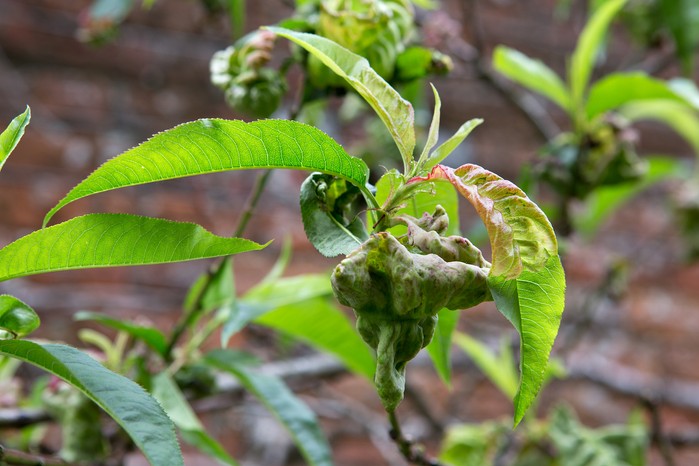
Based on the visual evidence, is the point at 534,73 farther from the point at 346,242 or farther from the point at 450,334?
the point at 346,242

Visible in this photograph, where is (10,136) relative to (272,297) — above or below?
above

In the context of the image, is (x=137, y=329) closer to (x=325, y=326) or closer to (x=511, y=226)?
(x=325, y=326)

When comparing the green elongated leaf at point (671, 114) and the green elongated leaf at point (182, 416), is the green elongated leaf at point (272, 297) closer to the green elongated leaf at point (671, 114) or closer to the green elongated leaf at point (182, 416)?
the green elongated leaf at point (182, 416)

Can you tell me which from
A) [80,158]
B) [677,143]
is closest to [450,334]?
[80,158]

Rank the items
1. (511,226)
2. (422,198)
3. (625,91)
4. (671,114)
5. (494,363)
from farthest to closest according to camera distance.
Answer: (671,114) → (494,363) → (625,91) → (422,198) → (511,226)

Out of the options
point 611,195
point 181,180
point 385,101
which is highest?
point 385,101

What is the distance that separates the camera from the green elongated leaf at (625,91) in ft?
3.15

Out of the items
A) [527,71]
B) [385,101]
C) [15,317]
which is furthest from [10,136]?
[527,71]

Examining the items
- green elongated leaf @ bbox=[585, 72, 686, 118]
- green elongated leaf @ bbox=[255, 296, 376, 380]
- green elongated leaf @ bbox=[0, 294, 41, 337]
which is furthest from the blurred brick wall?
green elongated leaf @ bbox=[0, 294, 41, 337]

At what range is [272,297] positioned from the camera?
0.84 meters

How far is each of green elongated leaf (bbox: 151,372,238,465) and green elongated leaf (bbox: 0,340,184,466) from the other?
0.23 metres

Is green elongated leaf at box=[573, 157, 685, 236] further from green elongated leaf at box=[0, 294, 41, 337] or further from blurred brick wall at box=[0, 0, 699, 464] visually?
green elongated leaf at box=[0, 294, 41, 337]

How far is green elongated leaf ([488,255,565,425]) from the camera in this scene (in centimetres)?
45

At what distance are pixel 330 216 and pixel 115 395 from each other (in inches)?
7.1
